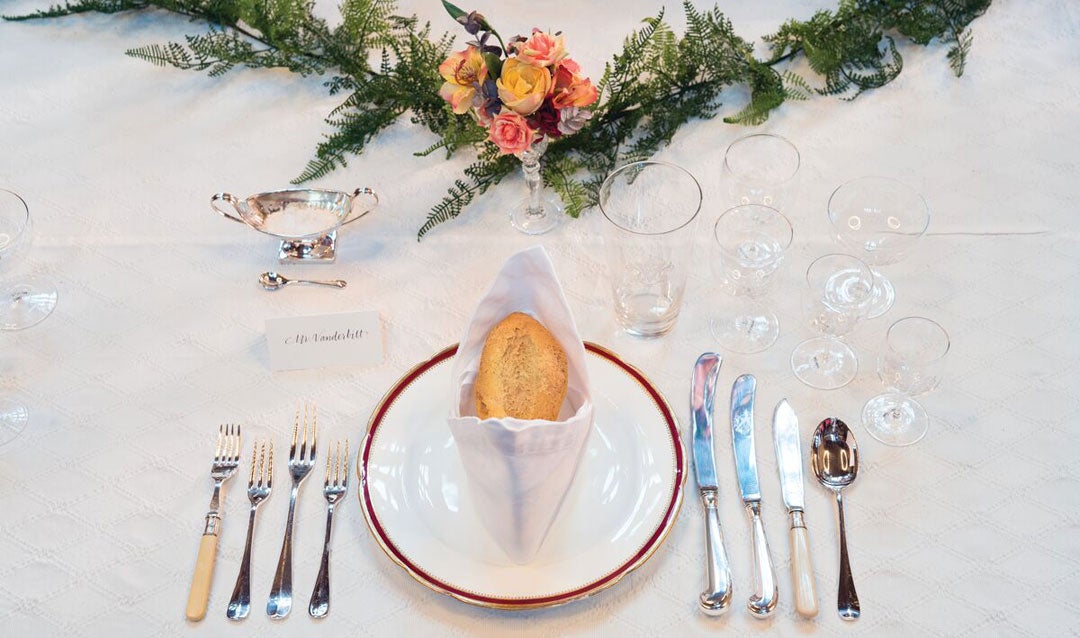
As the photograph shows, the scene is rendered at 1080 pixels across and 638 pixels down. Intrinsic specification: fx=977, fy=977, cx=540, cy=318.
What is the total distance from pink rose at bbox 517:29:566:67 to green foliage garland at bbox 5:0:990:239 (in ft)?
1.02

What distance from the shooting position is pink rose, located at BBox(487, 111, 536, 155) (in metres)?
1.33

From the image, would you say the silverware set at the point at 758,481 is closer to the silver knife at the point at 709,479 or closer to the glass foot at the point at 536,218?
the silver knife at the point at 709,479

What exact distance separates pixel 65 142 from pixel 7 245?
37 cm

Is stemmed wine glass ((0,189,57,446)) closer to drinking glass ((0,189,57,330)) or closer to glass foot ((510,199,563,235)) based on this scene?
drinking glass ((0,189,57,330))

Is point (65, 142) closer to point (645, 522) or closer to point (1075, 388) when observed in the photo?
point (645, 522)

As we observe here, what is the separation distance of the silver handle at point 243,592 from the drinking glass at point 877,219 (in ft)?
3.08

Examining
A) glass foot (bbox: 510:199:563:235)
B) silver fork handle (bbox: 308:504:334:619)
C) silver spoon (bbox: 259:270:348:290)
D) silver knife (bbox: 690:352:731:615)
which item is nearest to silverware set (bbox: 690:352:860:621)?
silver knife (bbox: 690:352:731:615)

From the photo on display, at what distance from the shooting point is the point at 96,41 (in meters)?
1.83

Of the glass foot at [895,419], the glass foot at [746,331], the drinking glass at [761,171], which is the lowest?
the glass foot at [895,419]

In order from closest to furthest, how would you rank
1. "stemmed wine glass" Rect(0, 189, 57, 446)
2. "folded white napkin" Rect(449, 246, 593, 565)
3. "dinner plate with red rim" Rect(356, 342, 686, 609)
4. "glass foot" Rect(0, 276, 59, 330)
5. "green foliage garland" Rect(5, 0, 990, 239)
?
"folded white napkin" Rect(449, 246, 593, 565)
"dinner plate with red rim" Rect(356, 342, 686, 609)
"stemmed wine glass" Rect(0, 189, 57, 446)
"glass foot" Rect(0, 276, 59, 330)
"green foliage garland" Rect(5, 0, 990, 239)

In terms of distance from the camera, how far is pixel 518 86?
1.29 metres

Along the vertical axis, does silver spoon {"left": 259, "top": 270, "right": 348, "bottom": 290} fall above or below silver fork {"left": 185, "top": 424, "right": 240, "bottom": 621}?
above

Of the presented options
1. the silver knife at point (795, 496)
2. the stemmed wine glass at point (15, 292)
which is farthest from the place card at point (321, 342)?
the silver knife at point (795, 496)

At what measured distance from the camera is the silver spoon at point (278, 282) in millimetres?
Answer: 1501
